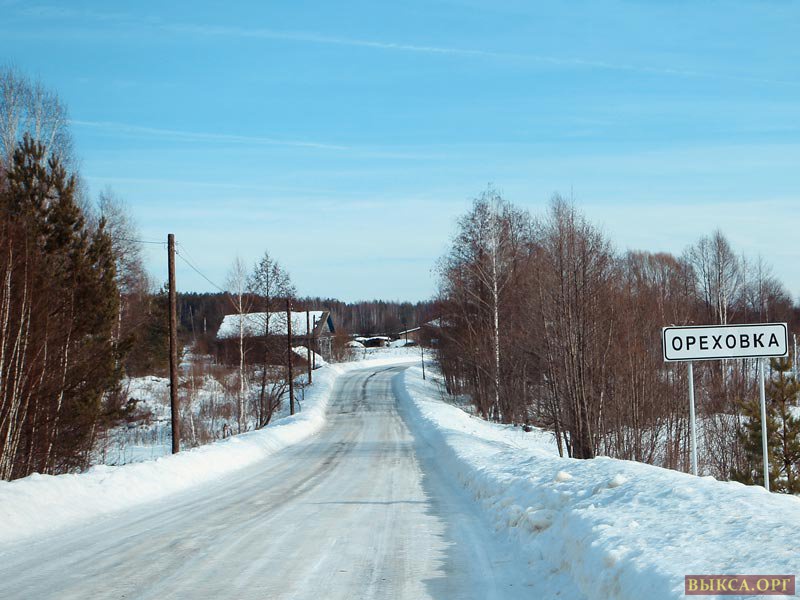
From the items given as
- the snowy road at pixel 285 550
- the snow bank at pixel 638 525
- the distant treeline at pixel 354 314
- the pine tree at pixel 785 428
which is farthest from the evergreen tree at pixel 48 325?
the distant treeline at pixel 354 314

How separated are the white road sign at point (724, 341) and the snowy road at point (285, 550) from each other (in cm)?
393

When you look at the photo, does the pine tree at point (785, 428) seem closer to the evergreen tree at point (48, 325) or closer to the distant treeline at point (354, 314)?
Answer: the evergreen tree at point (48, 325)

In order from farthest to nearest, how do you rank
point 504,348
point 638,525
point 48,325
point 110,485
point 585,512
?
1. point 504,348
2. point 48,325
3. point 110,485
4. point 585,512
5. point 638,525

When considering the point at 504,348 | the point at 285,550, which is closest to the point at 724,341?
the point at 285,550

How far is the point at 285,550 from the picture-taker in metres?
8.35

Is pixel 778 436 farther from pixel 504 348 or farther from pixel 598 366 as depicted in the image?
pixel 504 348

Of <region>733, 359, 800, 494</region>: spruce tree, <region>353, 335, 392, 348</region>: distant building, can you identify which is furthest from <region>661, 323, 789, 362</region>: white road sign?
<region>353, 335, 392, 348</region>: distant building

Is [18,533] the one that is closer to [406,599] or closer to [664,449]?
[406,599]

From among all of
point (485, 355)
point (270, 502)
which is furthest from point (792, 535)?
point (485, 355)

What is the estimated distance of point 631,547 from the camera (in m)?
5.92

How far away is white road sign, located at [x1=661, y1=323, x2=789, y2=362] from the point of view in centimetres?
1015

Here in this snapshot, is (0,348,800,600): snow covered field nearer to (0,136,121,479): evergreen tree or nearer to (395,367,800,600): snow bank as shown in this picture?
(395,367,800,600): snow bank

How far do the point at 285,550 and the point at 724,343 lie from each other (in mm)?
6909

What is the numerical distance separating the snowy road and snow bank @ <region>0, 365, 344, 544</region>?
48cm
